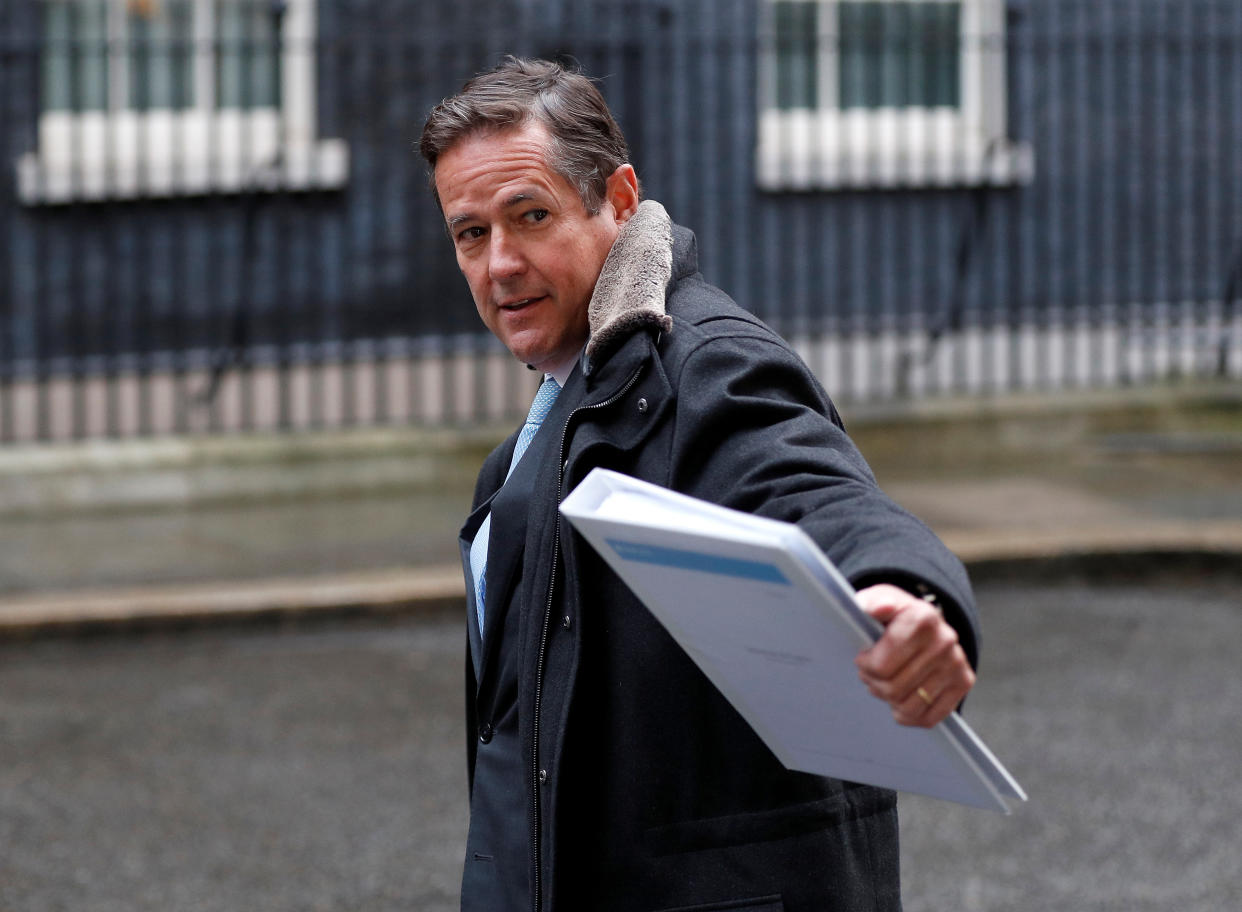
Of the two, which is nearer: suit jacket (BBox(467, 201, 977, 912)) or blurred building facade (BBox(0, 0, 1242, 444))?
suit jacket (BBox(467, 201, 977, 912))

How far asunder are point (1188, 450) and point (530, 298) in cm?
905

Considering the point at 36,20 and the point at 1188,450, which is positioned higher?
the point at 36,20

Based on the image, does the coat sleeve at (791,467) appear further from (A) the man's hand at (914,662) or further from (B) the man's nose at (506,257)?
(B) the man's nose at (506,257)

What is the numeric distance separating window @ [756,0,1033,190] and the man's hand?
33.5ft

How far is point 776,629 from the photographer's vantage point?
180 centimetres

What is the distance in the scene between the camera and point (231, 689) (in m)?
6.58

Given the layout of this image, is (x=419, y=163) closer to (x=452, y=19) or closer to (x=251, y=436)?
(x=452, y=19)

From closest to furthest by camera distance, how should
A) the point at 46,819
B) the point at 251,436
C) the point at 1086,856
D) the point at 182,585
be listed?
1. the point at 1086,856
2. the point at 46,819
3. the point at 182,585
4. the point at 251,436

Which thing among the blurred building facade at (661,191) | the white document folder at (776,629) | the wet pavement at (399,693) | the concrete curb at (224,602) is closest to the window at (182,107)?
the blurred building facade at (661,191)

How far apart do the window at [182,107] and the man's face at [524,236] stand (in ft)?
28.1

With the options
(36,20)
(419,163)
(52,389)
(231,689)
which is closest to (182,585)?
(231,689)

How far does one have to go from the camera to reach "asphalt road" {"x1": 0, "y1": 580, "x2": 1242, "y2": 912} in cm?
470

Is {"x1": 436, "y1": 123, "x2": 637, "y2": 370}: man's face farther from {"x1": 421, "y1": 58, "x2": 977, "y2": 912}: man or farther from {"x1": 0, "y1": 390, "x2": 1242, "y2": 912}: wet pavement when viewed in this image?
{"x1": 0, "y1": 390, "x2": 1242, "y2": 912}: wet pavement

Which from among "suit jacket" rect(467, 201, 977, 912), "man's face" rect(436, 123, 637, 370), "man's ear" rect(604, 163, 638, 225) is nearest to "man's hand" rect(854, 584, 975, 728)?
"suit jacket" rect(467, 201, 977, 912)
